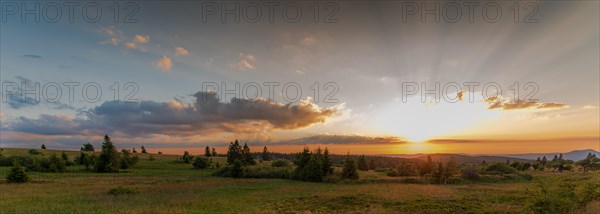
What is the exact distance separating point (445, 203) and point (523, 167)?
92.0m

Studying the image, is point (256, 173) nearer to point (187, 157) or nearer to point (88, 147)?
point (187, 157)

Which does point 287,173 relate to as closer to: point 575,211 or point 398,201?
point 398,201

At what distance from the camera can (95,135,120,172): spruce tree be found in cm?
7475

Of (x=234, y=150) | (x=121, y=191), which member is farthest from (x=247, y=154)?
(x=121, y=191)

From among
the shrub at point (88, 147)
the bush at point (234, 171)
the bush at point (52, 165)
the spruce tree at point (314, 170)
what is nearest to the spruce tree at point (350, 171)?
the spruce tree at point (314, 170)

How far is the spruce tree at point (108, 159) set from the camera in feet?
245

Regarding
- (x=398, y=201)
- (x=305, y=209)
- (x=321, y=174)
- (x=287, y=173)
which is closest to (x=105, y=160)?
(x=287, y=173)

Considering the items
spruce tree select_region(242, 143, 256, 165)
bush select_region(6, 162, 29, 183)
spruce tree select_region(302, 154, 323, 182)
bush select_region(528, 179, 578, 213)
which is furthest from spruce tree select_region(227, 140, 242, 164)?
bush select_region(528, 179, 578, 213)

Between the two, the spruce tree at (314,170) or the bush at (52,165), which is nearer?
the bush at (52,165)

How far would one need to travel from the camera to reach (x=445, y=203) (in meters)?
34.7

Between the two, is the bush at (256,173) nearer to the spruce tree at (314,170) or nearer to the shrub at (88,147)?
the spruce tree at (314,170)

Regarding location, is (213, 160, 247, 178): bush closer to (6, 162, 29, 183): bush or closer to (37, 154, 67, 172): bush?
(37, 154, 67, 172): bush

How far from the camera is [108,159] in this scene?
7562 centimetres

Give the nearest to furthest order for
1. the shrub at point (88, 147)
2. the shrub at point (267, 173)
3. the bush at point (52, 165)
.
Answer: the bush at point (52, 165) → the shrub at point (267, 173) → the shrub at point (88, 147)
